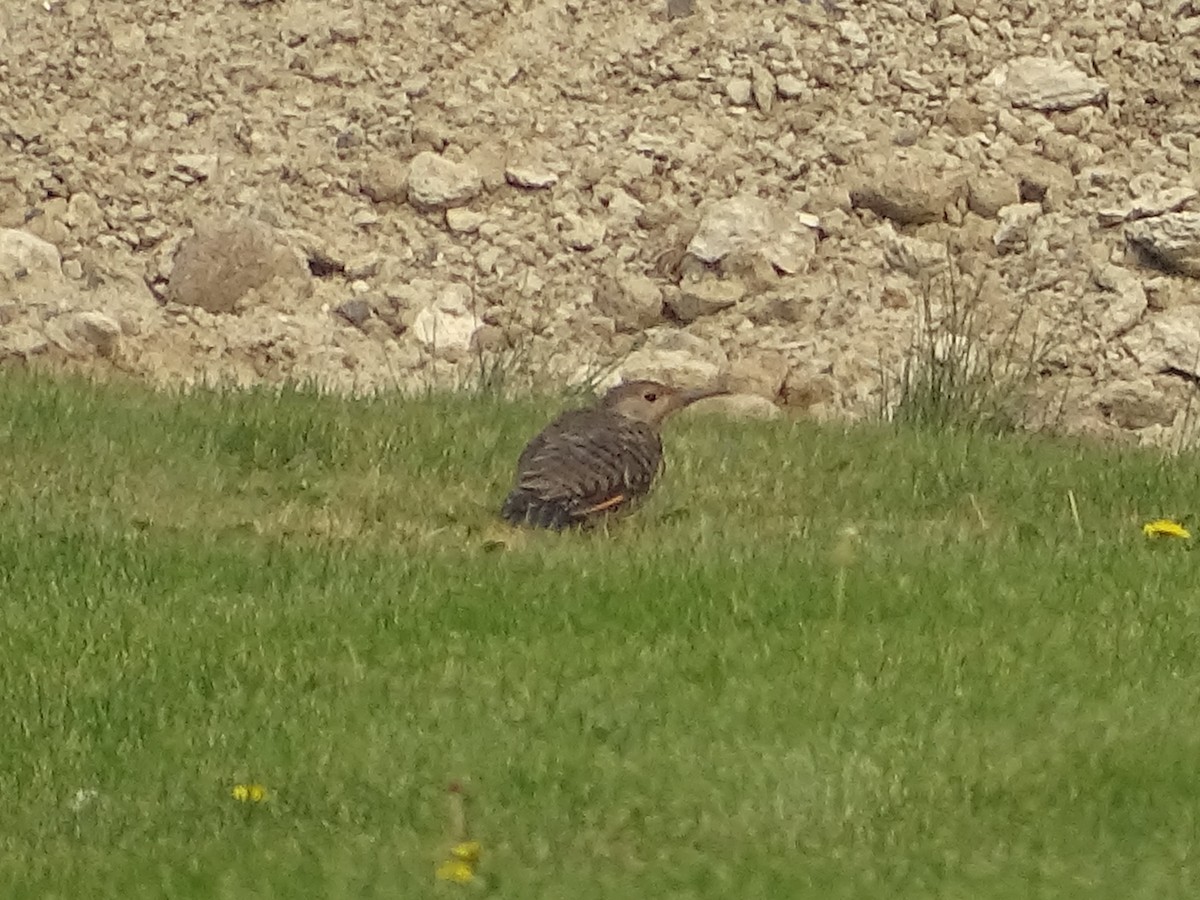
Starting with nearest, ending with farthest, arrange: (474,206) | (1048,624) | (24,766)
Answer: (24,766)
(1048,624)
(474,206)

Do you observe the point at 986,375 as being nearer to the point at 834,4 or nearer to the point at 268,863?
the point at 834,4

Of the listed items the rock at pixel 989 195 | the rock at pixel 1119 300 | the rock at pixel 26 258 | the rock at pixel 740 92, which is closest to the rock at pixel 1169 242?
the rock at pixel 1119 300

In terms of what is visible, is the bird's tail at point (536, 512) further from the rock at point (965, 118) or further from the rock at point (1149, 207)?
the rock at point (965, 118)


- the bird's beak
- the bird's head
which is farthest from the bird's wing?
the bird's beak

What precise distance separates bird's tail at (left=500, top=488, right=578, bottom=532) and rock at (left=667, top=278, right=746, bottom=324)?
19.7 feet

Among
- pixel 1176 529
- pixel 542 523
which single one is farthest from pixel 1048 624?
pixel 542 523

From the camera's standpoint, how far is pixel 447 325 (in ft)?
50.0

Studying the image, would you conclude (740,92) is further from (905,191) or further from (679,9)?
(905,191)

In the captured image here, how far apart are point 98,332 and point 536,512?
530 centimetres

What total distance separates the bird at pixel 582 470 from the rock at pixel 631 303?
545cm

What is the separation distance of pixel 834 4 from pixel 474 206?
2.89 m

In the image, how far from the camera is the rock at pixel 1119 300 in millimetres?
14984

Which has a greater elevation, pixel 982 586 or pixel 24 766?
pixel 982 586

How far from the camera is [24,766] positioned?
21.7ft
